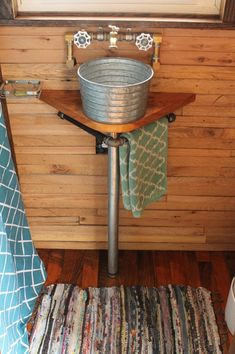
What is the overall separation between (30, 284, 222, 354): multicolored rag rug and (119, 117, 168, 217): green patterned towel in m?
0.48

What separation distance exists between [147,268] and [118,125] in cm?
92

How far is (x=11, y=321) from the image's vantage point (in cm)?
152

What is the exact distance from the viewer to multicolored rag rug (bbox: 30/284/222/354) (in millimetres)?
1864

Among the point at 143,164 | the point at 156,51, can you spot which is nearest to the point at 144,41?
the point at 156,51

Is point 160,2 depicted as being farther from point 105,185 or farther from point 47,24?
point 105,185

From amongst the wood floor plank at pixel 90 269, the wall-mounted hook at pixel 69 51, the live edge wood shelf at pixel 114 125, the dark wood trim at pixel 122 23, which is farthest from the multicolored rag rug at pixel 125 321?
the dark wood trim at pixel 122 23

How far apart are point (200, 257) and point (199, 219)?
222mm

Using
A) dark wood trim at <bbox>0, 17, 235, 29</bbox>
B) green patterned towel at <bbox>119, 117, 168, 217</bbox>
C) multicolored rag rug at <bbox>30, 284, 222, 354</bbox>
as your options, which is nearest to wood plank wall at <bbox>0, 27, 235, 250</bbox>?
dark wood trim at <bbox>0, 17, 235, 29</bbox>

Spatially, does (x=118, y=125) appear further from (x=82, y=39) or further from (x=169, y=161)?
(x=169, y=161)

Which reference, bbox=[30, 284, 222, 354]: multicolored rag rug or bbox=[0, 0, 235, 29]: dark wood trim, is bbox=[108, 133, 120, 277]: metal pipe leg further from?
bbox=[0, 0, 235, 29]: dark wood trim

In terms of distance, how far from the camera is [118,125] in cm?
155

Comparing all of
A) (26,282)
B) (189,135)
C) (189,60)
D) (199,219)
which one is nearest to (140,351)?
(26,282)

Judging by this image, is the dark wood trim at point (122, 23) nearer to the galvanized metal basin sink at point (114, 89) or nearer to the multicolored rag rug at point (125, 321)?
the galvanized metal basin sink at point (114, 89)

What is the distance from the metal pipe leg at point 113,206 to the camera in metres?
1.77
